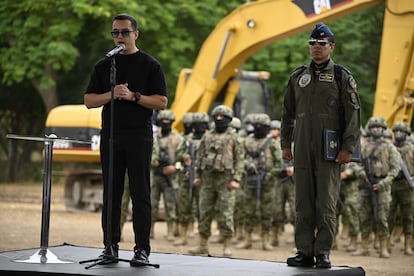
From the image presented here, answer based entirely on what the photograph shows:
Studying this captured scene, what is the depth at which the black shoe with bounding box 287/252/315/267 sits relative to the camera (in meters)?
10.3

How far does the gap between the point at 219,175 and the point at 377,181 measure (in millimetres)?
2658

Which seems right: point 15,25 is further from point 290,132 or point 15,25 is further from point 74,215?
point 290,132

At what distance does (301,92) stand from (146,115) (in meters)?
1.44

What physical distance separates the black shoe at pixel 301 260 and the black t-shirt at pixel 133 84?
1.79m

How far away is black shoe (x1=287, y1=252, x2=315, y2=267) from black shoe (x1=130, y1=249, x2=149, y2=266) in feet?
4.27

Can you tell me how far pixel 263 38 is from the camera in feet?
70.0

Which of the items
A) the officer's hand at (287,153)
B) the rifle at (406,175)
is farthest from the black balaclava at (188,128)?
the officer's hand at (287,153)

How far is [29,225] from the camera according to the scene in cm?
2211

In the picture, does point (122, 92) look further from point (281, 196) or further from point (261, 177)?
point (281, 196)

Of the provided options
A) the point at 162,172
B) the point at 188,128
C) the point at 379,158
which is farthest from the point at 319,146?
the point at 188,128

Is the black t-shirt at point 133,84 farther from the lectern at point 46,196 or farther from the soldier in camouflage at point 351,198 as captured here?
the soldier in camouflage at point 351,198

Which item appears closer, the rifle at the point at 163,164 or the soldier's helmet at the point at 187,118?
the rifle at the point at 163,164

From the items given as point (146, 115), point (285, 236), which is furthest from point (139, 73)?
point (285, 236)

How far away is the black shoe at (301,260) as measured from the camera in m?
10.3
